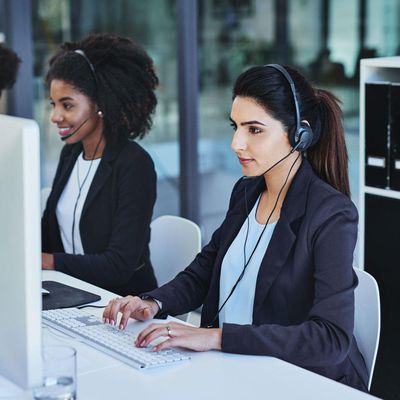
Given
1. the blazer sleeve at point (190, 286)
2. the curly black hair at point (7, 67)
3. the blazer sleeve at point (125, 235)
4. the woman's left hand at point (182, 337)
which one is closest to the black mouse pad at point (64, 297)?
the blazer sleeve at point (190, 286)

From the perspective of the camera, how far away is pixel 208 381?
5.82 feet

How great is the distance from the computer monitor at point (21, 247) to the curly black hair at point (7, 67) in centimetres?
243

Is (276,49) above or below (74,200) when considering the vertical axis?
above

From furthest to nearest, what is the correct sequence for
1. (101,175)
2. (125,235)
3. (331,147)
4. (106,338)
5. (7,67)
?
(7,67), (101,175), (125,235), (331,147), (106,338)

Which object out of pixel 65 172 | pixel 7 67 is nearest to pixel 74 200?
pixel 65 172

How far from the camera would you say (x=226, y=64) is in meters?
4.22

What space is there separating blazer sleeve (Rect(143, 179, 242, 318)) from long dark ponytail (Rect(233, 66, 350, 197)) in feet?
1.04

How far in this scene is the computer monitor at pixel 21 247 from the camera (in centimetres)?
143

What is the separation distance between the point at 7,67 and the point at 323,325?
95.4 inches

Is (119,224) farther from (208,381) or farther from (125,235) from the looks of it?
(208,381)

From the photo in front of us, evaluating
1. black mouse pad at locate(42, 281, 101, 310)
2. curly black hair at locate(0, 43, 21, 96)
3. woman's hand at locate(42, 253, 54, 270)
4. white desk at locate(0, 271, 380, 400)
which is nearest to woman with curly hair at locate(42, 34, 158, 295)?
woman's hand at locate(42, 253, 54, 270)

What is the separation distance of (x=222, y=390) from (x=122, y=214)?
131cm

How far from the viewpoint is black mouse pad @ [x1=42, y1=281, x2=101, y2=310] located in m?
2.34

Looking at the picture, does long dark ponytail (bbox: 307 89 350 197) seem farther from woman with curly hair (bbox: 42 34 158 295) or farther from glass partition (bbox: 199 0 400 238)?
glass partition (bbox: 199 0 400 238)
